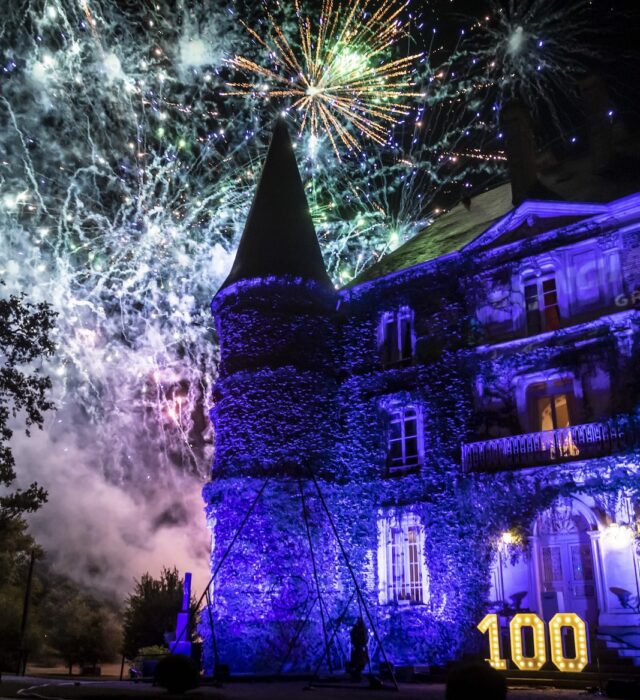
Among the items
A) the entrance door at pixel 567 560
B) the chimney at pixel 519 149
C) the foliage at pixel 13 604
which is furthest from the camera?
the foliage at pixel 13 604

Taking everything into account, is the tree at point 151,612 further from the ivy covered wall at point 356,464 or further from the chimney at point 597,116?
the chimney at point 597,116

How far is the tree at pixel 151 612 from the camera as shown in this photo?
41.3 meters

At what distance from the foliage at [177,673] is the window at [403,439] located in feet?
32.0

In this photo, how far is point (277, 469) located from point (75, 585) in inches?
1891

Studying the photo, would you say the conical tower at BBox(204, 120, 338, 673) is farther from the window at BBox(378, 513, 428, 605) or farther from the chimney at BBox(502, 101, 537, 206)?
the chimney at BBox(502, 101, 537, 206)

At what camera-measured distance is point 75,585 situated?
63219 millimetres

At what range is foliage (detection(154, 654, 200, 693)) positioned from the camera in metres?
12.7

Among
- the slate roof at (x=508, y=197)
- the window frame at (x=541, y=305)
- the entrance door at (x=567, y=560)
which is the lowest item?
the entrance door at (x=567, y=560)

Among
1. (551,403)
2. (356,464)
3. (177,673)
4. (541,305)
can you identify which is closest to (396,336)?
(356,464)

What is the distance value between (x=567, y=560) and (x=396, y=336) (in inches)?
311

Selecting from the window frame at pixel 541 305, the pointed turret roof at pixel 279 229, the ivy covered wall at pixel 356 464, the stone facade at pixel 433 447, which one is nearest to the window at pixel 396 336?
the stone facade at pixel 433 447

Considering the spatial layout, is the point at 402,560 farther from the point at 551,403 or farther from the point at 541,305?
the point at 541,305

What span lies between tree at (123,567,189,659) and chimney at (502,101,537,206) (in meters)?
29.6

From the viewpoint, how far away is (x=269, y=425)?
2225 cm
